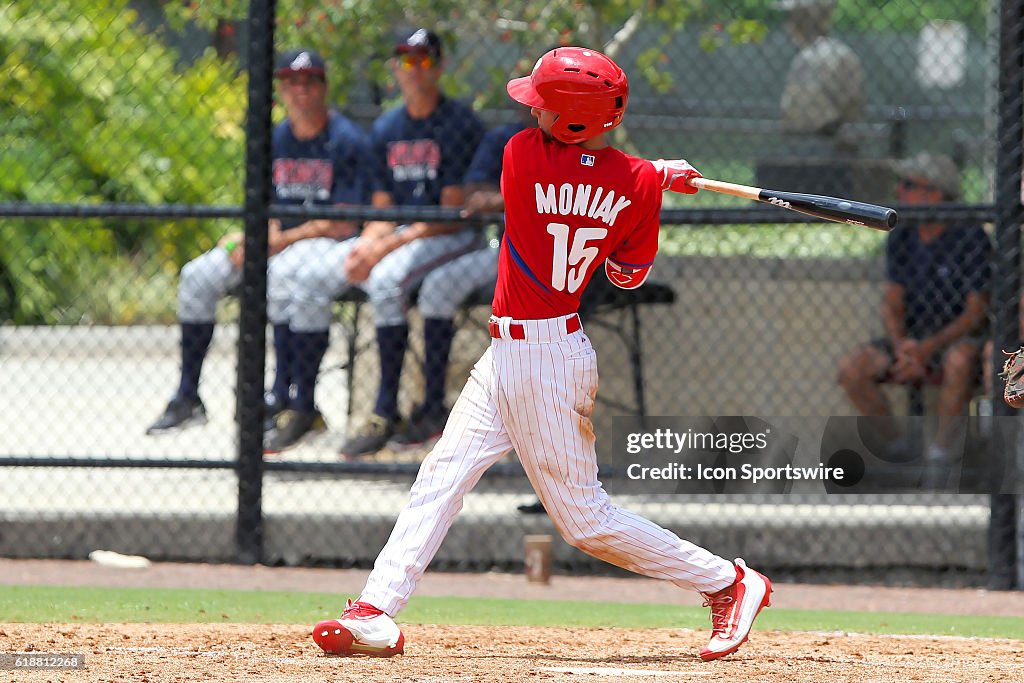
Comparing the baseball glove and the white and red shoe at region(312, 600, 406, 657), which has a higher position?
the baseball glove

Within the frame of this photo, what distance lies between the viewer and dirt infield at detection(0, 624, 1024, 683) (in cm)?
413

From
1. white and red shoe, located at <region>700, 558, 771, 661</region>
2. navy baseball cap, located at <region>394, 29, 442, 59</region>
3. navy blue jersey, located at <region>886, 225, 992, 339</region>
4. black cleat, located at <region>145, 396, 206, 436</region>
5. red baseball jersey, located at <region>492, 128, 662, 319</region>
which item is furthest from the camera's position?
black cleat, located at <region>145, 396, 206, 436</region>

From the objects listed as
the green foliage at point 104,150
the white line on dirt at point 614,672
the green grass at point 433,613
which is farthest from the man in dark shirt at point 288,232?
the green foliage at point 104,150

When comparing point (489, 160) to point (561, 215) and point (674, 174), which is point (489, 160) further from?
point (561, 215)

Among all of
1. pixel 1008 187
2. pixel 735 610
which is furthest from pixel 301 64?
pixel 735 610

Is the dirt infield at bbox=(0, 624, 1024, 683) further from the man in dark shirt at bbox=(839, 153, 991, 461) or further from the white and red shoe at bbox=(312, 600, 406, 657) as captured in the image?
the man in dark shirt at bbox=(839, 153, 991, 461)

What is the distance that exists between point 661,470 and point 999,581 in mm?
1518

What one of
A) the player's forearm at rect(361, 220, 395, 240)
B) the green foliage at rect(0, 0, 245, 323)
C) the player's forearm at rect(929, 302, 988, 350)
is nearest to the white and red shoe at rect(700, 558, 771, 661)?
the player's forearm at rect(929, 302, 988, 350)

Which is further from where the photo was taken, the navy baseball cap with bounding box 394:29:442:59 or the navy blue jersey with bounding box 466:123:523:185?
the navy baseball cap with bounding box 394:29:442:59

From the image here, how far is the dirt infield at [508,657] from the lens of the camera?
413 cm

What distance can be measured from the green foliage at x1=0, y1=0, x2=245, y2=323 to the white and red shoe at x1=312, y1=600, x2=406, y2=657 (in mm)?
7508

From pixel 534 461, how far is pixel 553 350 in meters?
0.34

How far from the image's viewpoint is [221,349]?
1126 cm

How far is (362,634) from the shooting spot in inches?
169
